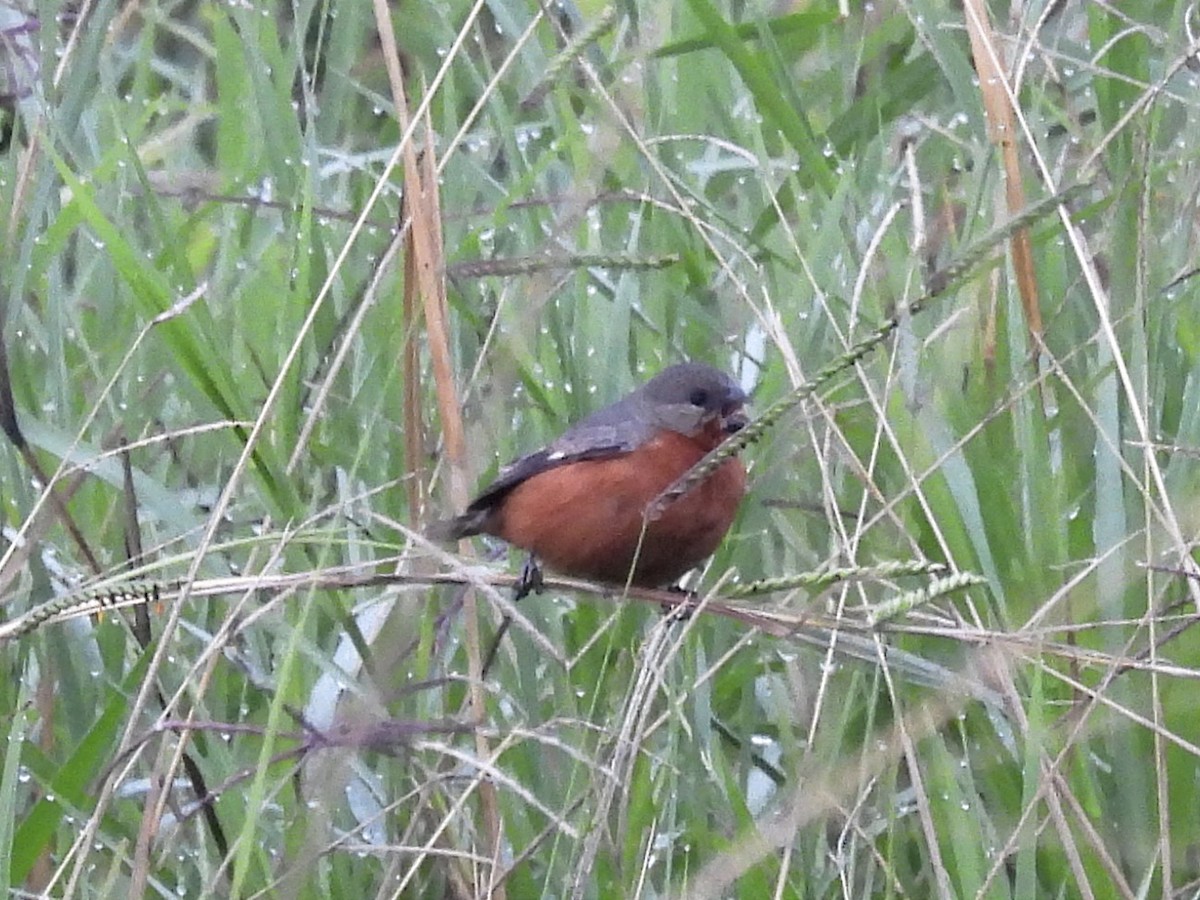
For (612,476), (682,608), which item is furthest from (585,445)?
(682,608)

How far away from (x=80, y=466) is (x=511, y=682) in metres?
0.68

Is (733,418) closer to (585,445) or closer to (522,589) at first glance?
(585,445)

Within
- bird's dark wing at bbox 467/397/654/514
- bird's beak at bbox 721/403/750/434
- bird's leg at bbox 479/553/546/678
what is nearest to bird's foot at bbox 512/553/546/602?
bird's leg at bbox 479/553/546/678

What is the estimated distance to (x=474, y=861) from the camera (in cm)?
194

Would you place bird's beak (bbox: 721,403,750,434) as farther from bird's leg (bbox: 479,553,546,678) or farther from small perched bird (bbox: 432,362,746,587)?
bird's leg (bbox: 479,553,546,678)

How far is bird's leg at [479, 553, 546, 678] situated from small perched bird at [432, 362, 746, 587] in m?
0.05

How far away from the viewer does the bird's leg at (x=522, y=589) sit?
2.18 meters

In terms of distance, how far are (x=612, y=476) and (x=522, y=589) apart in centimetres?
32

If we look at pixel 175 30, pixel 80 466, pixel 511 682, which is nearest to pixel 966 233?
pixel 511 682

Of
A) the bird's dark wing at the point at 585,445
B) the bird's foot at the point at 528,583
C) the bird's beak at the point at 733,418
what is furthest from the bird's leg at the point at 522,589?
the bird's beak at the point at 733,418

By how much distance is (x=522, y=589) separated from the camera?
7.95 ft

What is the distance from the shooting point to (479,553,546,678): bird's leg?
85.7 inches

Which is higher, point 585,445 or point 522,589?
point 585,445

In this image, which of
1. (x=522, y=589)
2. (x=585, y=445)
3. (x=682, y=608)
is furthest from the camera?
(x=585, y=445)
